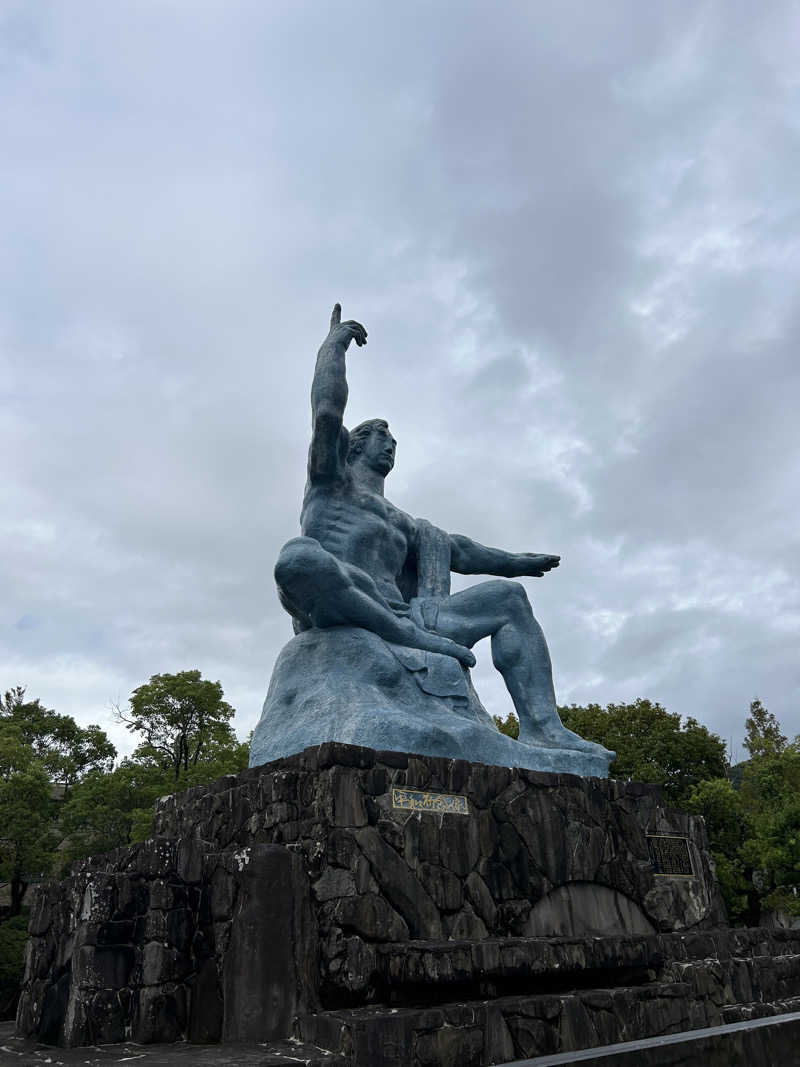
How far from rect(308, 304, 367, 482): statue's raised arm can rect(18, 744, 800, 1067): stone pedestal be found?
2704 millimetres

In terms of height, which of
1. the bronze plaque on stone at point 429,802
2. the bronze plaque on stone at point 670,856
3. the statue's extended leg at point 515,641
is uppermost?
the statue's extended leg at point 515,641

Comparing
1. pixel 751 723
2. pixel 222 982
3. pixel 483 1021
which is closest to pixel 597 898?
pixel 483 1021

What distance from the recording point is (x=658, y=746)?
23016 mm

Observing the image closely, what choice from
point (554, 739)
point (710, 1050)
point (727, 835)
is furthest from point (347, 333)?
point (727, 835)

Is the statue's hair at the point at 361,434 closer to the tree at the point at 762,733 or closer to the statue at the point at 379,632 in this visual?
the statue at the point at 379,632

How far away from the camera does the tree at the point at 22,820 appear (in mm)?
18016

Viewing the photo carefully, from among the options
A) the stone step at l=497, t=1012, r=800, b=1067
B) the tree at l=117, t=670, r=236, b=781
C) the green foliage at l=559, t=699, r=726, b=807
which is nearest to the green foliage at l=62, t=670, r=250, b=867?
the tree at l=117, t=670, r=236, b=781

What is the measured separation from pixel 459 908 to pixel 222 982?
1454mm

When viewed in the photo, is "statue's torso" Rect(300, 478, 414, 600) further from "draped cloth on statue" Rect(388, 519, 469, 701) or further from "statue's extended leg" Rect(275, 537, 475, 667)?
"statue's extended leg" Rect(275, 537, 475, 667)

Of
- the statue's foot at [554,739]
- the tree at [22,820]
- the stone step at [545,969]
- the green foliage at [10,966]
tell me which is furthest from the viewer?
the tree at [22,820]

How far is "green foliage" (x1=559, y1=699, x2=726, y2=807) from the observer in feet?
75.5

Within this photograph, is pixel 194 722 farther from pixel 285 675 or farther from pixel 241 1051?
pixel 241 1051

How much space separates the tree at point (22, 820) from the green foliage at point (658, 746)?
13263mm

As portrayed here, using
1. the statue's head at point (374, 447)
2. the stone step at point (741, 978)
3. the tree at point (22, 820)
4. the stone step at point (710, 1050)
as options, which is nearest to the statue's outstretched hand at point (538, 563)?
the statue's head at point (374, 447)
